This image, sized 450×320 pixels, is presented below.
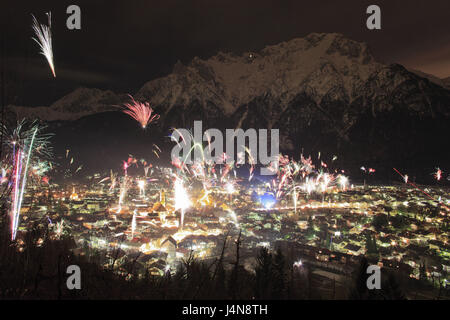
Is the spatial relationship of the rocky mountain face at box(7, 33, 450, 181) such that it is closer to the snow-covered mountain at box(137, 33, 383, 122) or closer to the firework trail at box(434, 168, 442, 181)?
the snow-covered mountain at box(137, 33, 383, 122)

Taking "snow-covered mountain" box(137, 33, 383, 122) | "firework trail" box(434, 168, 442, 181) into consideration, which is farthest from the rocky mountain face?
"firework trail" box(434, 168, 442, 181)

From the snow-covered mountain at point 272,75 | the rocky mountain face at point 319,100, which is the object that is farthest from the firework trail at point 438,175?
the snow-covered mountain at point 272,75

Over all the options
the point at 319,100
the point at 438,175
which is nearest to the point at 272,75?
the point at 319,100

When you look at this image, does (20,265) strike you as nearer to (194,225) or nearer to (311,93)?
(194,225)

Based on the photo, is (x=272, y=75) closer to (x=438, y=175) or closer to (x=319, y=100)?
(x=319, y=100)

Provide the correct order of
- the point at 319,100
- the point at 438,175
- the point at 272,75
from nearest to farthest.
Answer: the point at 438,175, the point at 319,100, the point at 272,75

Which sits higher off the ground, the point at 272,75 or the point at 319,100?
the point at 272,75

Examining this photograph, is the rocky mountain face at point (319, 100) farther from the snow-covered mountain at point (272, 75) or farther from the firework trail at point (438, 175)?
the firework trail at point (438, 175)
